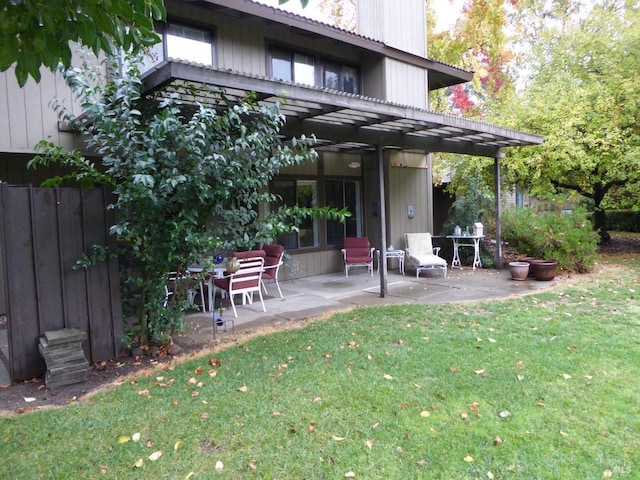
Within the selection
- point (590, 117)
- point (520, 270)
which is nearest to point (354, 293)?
point (520, 270)

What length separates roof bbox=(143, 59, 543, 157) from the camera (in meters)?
4.22

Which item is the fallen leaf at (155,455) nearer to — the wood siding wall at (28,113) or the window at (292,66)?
the wood siding wall at (28,113)

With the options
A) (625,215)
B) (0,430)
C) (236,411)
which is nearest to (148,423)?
(236,411)

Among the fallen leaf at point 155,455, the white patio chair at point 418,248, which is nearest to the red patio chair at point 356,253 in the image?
the white patio chair at point 418,248

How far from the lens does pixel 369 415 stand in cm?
314

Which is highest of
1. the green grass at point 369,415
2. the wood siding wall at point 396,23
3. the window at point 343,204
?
the wood siding wall at point 396,23

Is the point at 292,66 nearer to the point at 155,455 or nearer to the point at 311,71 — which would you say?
the point at 311,71

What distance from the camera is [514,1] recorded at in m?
20.5

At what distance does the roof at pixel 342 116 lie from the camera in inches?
166

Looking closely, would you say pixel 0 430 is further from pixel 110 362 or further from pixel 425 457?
pixel 425 457

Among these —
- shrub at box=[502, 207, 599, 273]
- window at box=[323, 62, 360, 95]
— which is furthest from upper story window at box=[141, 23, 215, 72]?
shrub at box=[502, 207, 599, 273]

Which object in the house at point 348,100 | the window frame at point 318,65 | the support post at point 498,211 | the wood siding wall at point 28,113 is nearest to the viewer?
the wood siding wall at point 28,113

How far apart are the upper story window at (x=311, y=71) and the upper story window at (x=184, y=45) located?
1.33 m

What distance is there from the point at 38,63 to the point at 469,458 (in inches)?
119
